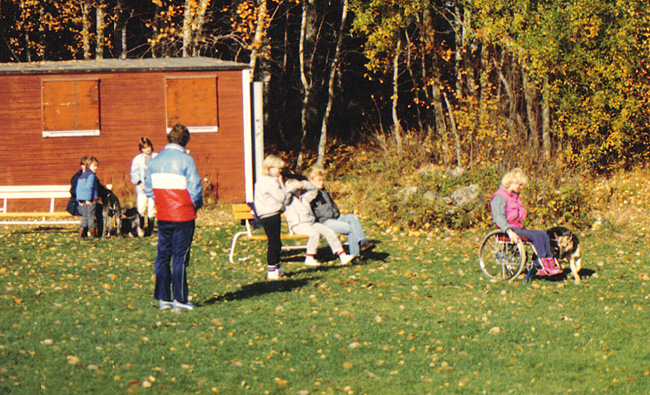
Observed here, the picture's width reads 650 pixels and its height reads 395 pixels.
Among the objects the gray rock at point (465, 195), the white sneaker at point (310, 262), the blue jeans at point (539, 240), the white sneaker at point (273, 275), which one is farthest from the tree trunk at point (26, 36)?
the blue jeans at point (539, 240)

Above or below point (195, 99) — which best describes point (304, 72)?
above

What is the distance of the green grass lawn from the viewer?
587 centimetres

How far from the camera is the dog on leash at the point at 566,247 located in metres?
9.52

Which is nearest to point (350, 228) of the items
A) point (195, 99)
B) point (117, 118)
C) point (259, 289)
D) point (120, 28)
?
point (259, 289)

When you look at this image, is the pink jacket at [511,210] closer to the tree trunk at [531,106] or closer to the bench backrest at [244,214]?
the bench backrest at [244,214]

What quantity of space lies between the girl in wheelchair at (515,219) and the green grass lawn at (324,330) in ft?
0.99

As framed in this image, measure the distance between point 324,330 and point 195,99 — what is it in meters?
11.5

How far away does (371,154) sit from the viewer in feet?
66.8

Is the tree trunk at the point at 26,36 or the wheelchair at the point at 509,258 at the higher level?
the tree trunk at the point at 26,36

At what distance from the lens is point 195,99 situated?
58.5ft

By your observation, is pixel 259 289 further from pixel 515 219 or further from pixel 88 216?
pixel 88 216

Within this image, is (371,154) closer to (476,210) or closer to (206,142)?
(206,142)

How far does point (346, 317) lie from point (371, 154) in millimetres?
12844

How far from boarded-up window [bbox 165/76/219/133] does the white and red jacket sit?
10306 mm
